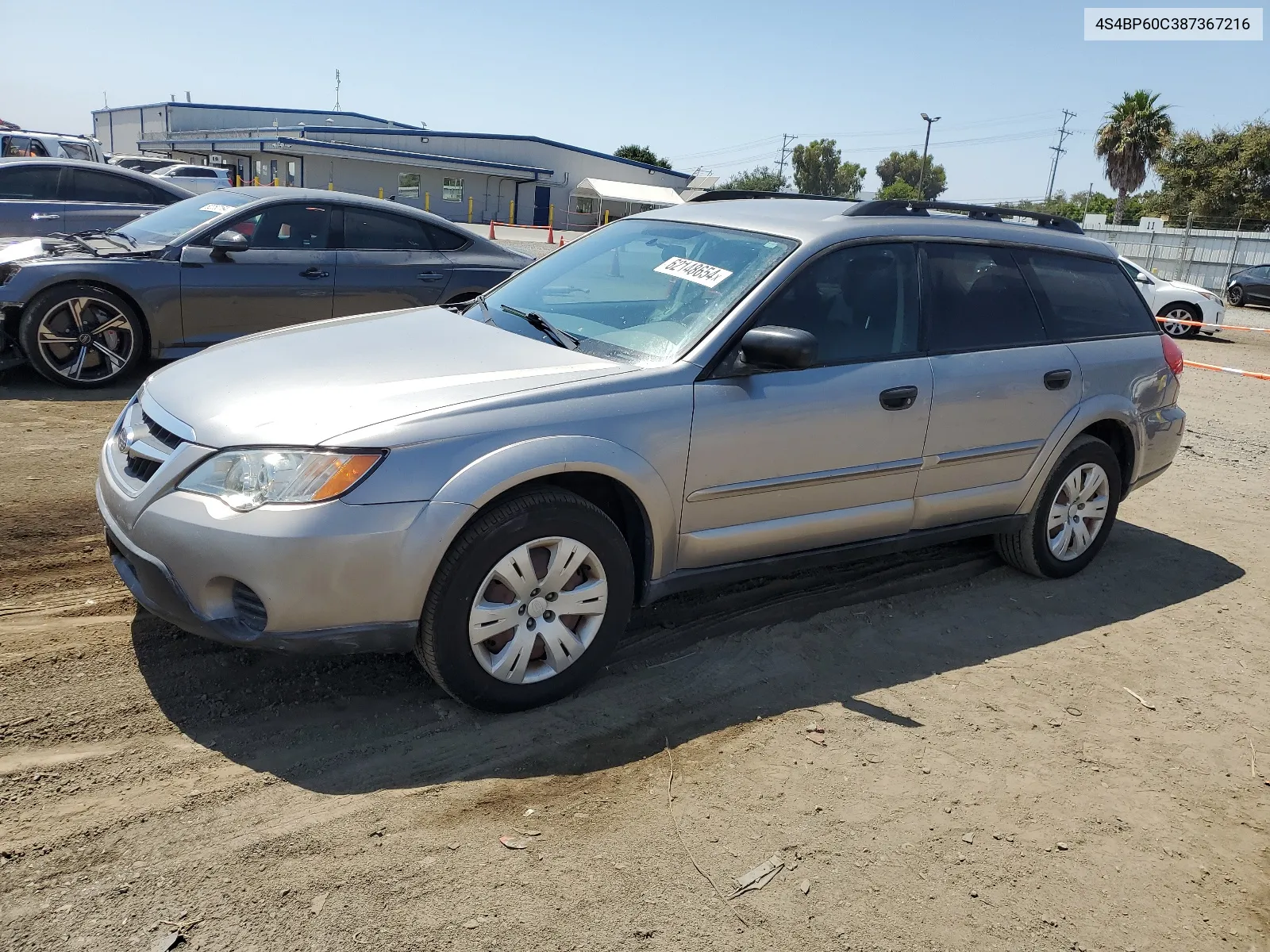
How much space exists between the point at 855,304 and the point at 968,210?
4.06 ft

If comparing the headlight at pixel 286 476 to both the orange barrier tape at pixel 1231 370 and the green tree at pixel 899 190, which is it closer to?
the orange barrier tape at pixel 1231 370

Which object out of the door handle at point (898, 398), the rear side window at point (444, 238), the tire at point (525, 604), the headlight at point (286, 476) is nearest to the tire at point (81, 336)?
the rear side window at point (444, 238)

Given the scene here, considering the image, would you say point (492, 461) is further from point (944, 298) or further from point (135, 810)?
point (944, 298)

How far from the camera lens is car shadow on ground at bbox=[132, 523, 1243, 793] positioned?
129 inches

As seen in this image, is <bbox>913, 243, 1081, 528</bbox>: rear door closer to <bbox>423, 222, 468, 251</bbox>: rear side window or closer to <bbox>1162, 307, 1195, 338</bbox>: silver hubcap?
<bbox>423, 222, 468, 251</bbox>: rear side window

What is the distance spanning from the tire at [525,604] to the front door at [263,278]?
4992 millimetres

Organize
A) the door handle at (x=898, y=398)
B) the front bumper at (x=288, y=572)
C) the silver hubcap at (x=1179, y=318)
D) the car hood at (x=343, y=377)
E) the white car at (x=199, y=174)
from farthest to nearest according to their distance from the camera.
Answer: the white car at (x=199, y=174) < the silver hubcap at (x=1179, y=318) < the door handle at (x=898, y=398) < the car hood at (x=343, y=377) < the front bumper at (x=288, y=572)

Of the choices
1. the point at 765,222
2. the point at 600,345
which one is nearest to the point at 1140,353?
the point at 765,222

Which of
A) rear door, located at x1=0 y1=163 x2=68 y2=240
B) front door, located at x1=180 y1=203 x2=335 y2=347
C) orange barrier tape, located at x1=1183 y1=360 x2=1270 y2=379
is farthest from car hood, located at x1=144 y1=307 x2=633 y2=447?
orange barrier tape, located at x1=1183 y1=360 x2=1270 y2=379

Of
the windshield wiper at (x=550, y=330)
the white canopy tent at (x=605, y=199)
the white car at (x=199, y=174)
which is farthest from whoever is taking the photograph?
the white canopy tent at (x=605, y=199)

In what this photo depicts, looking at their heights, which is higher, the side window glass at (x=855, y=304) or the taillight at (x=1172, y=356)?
the side window glass at (x=855, y=304)

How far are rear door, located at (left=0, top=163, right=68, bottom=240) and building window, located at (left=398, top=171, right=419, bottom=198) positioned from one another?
1723 inches

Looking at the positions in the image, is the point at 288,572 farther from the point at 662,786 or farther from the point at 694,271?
the point at 694,271

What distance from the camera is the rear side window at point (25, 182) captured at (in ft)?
34.4
